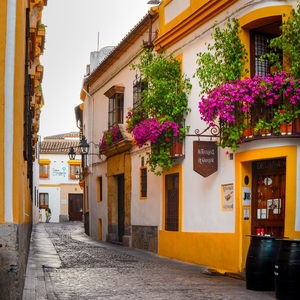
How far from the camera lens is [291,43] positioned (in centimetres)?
1056

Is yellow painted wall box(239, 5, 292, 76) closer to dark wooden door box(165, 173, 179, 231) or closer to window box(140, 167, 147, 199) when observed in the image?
dark wooden door box(165, 173, 179, 231)

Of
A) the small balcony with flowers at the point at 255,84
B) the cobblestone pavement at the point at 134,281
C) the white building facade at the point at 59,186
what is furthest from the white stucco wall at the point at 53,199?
the small balcony with flowers at the point at 255,84

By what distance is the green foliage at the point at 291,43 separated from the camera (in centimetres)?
1038

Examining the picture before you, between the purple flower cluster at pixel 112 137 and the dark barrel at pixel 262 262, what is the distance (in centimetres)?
1138

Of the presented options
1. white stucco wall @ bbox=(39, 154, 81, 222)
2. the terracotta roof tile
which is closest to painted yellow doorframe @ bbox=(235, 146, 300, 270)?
the terracotta roof tile

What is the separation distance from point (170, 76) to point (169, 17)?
1.83 metres

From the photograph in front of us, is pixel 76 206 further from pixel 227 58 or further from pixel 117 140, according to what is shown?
pixel 227 58

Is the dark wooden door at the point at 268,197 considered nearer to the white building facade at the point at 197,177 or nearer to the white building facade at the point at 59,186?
the white building facade at the point at 197,177

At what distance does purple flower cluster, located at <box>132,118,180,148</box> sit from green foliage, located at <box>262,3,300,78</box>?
385 cm

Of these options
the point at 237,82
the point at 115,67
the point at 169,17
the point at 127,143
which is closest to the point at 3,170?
the point at 237,82

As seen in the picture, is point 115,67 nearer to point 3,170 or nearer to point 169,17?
point 169,17

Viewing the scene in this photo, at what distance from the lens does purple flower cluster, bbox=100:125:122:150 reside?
2028 cm

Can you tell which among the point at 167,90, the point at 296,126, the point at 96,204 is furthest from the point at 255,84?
the point at 96,204

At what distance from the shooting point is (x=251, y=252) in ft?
30.5
